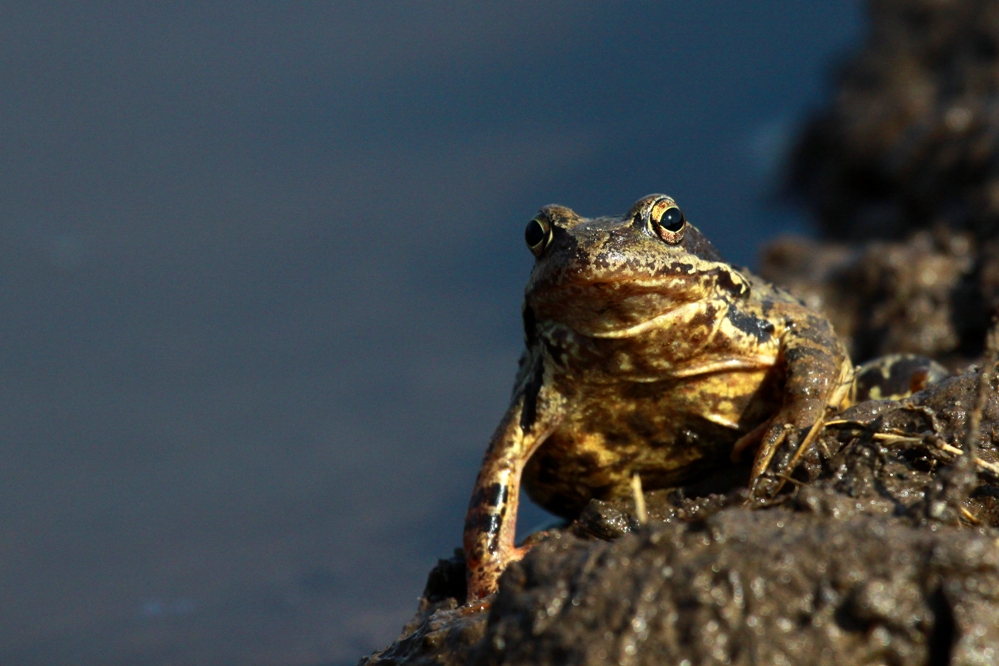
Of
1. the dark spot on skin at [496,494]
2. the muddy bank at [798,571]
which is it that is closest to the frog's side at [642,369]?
the dark spot on skin at [496,494]

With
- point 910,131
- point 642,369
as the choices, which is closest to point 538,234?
point 642,369

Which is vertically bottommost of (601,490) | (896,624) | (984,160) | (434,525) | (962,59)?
(896,624)

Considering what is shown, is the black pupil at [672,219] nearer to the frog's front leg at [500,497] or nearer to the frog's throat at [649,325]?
the frog's throat at [649,325]

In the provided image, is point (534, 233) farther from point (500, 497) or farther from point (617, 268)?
point (500, 497)

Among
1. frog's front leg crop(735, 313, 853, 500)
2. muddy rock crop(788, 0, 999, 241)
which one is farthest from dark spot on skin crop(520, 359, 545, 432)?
muddy rock crop(788, 0, 999, 241)

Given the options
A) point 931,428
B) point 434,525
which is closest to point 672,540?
point 931,428

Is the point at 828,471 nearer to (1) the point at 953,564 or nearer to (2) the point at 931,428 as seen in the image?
(2) the point at 931,428

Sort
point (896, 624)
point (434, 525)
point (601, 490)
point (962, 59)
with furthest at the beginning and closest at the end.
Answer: point (962, 59) → point (434, 525) → point (601, 490) → point (896, 624)
